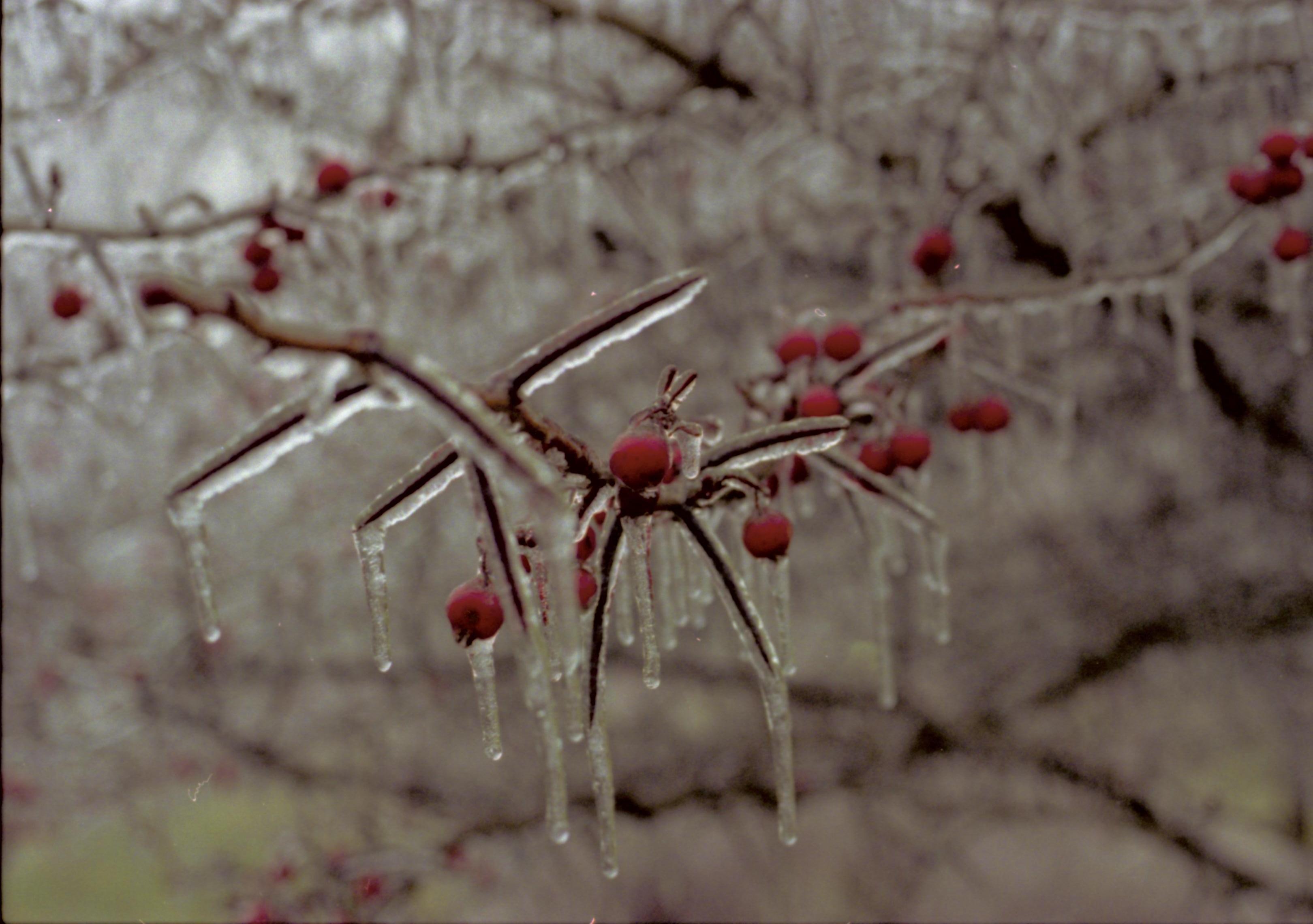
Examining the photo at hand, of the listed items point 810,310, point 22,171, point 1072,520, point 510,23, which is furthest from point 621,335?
point 1072,520

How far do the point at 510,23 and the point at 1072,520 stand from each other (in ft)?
10.6

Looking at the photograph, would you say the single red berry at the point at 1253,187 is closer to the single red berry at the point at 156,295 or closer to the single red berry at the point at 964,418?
the single red berry at the point at 964,418

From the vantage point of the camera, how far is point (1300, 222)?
283 cm

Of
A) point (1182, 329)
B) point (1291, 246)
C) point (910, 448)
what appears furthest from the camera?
point (1182, 329)

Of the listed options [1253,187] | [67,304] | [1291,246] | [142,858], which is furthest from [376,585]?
[142,858]

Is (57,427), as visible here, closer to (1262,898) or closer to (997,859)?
(997,859)

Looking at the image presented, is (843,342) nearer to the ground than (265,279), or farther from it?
nearer to the ground

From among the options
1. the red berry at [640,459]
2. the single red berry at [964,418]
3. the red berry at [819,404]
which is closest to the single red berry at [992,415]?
the single red berry at [964,418]

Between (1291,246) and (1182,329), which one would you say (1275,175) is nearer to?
(1291,246)

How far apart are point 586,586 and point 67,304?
6.66 feet

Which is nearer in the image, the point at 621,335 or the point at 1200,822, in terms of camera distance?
the point at 621,335

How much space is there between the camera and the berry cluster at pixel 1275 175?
181cm

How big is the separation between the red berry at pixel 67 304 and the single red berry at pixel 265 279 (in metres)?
0.49

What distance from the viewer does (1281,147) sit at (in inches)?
71.1
